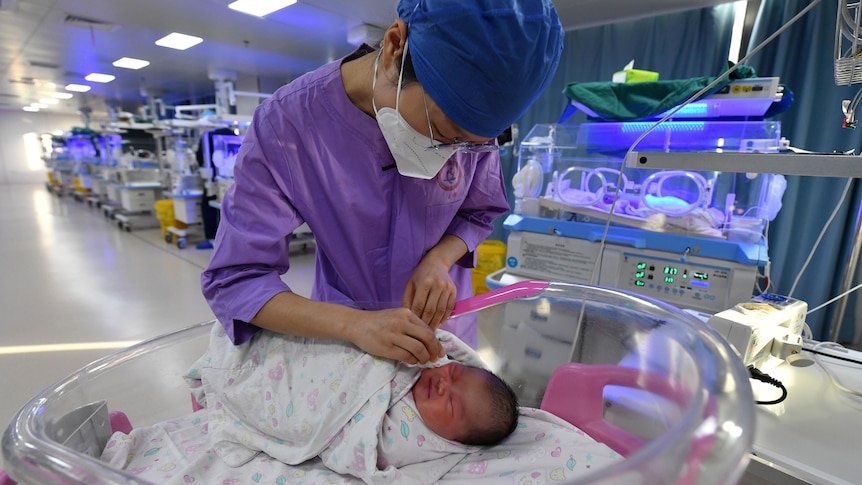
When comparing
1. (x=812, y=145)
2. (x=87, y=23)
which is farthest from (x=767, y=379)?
(x=87, y=23)

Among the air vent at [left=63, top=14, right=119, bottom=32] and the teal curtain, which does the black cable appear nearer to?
the teal curtain

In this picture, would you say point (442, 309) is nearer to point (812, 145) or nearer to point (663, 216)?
point (663, 216)

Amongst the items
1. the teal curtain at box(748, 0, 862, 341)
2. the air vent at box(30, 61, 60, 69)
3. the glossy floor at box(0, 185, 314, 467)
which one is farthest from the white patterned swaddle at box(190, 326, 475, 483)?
the air vent at box(30, 61, 60, 69)

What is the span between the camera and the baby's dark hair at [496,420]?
0.97m

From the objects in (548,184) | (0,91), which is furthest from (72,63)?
(548,184)

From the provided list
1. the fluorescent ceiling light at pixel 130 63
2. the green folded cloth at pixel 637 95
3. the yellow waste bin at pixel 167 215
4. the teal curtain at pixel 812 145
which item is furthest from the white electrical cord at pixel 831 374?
the fluorescent ceiling light at pixel 130 63

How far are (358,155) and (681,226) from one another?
4.39ft

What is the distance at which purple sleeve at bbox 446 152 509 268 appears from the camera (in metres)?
1.11

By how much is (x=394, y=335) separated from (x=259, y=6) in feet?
13.4

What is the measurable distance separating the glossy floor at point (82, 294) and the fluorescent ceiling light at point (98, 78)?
2.67 meters

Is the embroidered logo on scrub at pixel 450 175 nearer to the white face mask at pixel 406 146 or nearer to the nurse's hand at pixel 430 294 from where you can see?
the white face mask at pixel 406 146

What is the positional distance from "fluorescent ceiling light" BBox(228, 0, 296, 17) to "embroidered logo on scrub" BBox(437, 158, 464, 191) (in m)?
3.48

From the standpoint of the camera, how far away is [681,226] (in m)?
1.68

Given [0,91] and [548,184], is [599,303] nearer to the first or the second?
[548,184]
